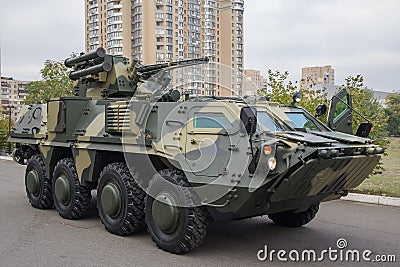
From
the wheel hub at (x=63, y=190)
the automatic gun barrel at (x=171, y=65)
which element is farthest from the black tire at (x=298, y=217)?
the wheel hub at (x=63, y=190)

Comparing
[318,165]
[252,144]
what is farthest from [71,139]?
[318,165]

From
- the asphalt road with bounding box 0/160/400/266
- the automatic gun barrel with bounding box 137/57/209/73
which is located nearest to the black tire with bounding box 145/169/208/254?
the asphalt road with bounding box 0/160/400/266

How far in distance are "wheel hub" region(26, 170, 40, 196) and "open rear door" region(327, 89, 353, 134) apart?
5308 mm

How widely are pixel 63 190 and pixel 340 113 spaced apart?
4.56m

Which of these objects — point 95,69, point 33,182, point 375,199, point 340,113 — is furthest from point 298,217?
point 33,182

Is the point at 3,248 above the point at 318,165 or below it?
below

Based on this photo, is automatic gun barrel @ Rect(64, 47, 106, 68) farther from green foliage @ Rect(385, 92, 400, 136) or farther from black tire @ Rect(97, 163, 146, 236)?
green foliage @ Rect(385, 92, 400, 136)

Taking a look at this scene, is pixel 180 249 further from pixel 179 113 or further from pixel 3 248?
pixel 3 248

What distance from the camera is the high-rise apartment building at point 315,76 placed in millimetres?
12647

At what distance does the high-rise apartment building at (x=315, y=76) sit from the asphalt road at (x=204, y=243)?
4.20m

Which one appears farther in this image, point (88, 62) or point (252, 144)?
point (88, 62)

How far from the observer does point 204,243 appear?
682cm

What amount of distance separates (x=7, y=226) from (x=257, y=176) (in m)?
4.47

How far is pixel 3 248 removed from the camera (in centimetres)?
662
